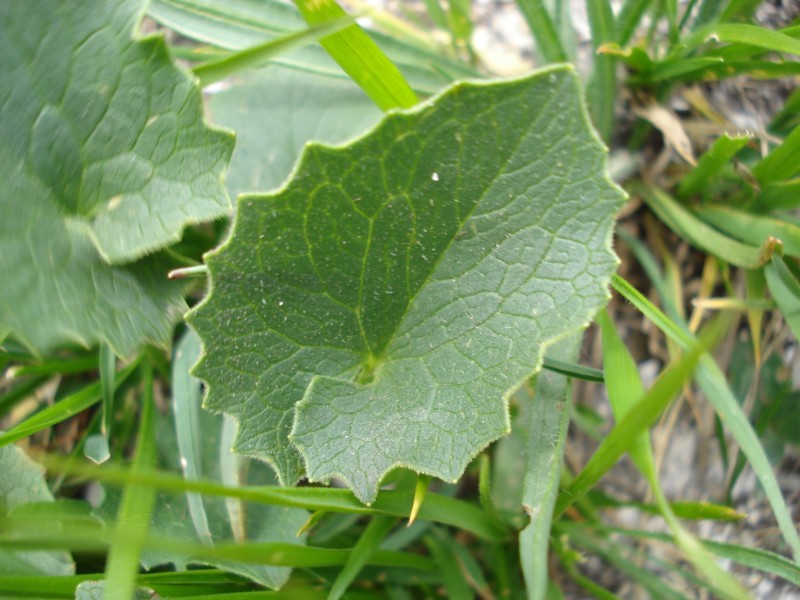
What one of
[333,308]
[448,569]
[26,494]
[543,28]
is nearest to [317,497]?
[333,308]

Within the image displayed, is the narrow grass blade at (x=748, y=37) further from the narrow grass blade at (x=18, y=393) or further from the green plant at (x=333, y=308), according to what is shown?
the narrow grass blade at (x=18, y=393)

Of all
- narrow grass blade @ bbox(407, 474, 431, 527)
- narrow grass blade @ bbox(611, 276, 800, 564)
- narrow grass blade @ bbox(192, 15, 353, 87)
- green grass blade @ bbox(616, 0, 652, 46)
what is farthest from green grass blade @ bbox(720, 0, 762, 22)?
narrow grass blade @ bbox(407, 474, 431, 527)

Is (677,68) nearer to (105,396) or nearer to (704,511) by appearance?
(704,511)

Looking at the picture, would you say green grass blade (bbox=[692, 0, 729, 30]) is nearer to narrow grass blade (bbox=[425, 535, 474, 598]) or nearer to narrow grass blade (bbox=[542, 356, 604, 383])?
narrow grass blade (bbox=[542, 356, 604, 383])

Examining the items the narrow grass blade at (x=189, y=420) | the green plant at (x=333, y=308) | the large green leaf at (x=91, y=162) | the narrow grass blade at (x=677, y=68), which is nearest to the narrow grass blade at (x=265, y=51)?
the green plant at (x=333, y=308)

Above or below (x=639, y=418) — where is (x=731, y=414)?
below

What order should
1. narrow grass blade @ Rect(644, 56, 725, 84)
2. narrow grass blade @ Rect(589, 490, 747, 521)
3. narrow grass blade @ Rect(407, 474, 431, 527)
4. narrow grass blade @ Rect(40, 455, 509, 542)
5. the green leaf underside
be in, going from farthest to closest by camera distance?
1. narrow grass blade @ Rect(644, 56, 725, 84)
2. narrow grass blade @ Rect(589, 490, 747, 521)
3. narrow grass blade @ Rect(407, 474, 431, 527)
4. the green leaf underside
5. narrow grass blade @ Rect(40, 455, 509, 542)

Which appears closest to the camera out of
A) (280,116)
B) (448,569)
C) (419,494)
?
(419,494)
